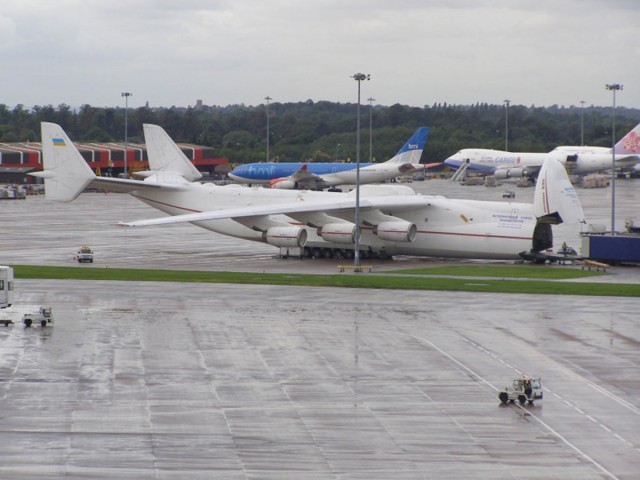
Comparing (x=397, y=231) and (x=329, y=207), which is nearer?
(x=397, y=231)

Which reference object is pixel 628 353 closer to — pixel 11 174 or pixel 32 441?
pixel 32 441

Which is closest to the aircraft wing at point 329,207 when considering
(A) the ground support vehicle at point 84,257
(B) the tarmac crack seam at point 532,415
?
(A) the ground support vehicle at point 84,257

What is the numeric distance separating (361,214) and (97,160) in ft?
318

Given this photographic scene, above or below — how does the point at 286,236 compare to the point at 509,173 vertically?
below

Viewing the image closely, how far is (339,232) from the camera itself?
6506cm

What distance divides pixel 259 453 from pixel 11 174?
129 m

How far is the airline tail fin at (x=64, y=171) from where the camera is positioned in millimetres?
66062

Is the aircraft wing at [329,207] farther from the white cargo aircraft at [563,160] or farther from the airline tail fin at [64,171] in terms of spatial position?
the white cargo aircraft at [563,160]

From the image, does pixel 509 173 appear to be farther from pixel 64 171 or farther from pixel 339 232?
pixel 64 171

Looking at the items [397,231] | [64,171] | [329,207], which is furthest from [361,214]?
[64,171]

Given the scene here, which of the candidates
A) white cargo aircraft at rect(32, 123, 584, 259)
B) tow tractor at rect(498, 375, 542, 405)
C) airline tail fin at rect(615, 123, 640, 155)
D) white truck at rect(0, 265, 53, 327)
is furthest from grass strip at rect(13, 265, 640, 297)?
airline tail fin at rect(615, 123, 640, 155)

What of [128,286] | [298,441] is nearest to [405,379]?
[298,441]

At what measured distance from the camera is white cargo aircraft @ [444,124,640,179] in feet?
474

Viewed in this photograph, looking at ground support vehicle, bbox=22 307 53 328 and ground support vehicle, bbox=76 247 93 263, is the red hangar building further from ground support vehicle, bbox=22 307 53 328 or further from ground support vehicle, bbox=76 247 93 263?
ground support vehicle, bbox=22 307 53 328
